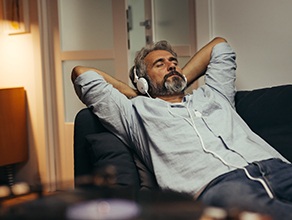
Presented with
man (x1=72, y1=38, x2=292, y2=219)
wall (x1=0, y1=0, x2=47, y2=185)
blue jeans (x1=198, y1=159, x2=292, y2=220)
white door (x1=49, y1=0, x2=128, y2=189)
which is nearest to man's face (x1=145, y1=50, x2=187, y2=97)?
man (x1=72, y1=38, x2=292, y2=219)

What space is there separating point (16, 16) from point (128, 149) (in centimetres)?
204

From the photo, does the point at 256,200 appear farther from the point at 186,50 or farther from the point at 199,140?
the point at 186,50

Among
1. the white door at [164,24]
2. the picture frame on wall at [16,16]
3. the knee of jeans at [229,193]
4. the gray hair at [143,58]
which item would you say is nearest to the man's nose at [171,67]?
the gray hair at [143,58]

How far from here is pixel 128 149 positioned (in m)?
2.11

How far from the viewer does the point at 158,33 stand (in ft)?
10.4

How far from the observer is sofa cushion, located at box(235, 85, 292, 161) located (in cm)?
206

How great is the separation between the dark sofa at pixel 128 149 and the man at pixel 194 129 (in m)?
0.05

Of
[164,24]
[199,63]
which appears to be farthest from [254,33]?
[164,24]

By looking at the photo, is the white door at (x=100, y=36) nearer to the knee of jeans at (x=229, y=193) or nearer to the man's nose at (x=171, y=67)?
the man's nose at (x=171, y=67)

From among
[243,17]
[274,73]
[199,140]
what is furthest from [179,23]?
[199,140]

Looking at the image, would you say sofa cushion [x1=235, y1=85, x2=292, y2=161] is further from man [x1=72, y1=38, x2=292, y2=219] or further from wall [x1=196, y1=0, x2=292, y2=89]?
wall [x1=196, y1=0, x2=292, y2=89]

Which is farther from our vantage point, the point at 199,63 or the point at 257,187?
the point at 199,63

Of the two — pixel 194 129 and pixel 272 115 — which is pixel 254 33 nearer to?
pixel 272 115

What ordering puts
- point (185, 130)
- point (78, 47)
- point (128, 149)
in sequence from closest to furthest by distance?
point (185, 130)
point (128, 149)
point (78, 47)
